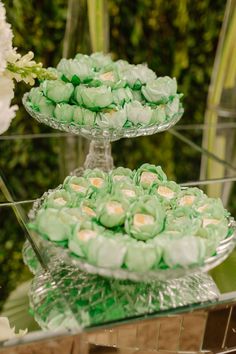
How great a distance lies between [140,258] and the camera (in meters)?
0.71

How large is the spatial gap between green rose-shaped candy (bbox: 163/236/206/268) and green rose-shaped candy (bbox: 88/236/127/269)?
0.18 ft

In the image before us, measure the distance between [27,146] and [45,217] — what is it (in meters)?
0.65

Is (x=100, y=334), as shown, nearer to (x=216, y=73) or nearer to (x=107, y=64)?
(x=107, y=64)

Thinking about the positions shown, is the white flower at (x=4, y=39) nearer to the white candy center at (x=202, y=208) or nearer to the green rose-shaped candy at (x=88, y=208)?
the green rose-shaped candy at (x=88, y=208)

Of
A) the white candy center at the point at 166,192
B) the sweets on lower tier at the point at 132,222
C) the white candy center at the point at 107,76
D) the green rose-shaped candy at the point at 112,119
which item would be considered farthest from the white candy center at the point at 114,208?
the white candy center at the point at 107,76

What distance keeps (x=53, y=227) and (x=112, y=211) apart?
3.3 inches

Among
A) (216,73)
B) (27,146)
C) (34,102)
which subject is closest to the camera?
(34,102)

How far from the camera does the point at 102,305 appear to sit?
0.78m

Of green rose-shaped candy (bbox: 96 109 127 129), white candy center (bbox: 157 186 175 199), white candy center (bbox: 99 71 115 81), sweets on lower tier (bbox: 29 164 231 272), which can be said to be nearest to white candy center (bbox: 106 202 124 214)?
sweets on lower tier (bbox: 29 164 231 272)

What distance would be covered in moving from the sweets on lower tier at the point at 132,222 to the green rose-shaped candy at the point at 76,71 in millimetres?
217

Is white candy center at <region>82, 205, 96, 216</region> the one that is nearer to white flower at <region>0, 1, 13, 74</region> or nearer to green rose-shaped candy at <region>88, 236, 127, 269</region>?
green rose-shaped candy at <region>88, 236, 127, 269</region>

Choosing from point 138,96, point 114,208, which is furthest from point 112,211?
point 138,96

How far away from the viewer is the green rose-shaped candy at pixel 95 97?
3.21 ft

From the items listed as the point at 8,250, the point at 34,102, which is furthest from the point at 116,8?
the point at 8,250
